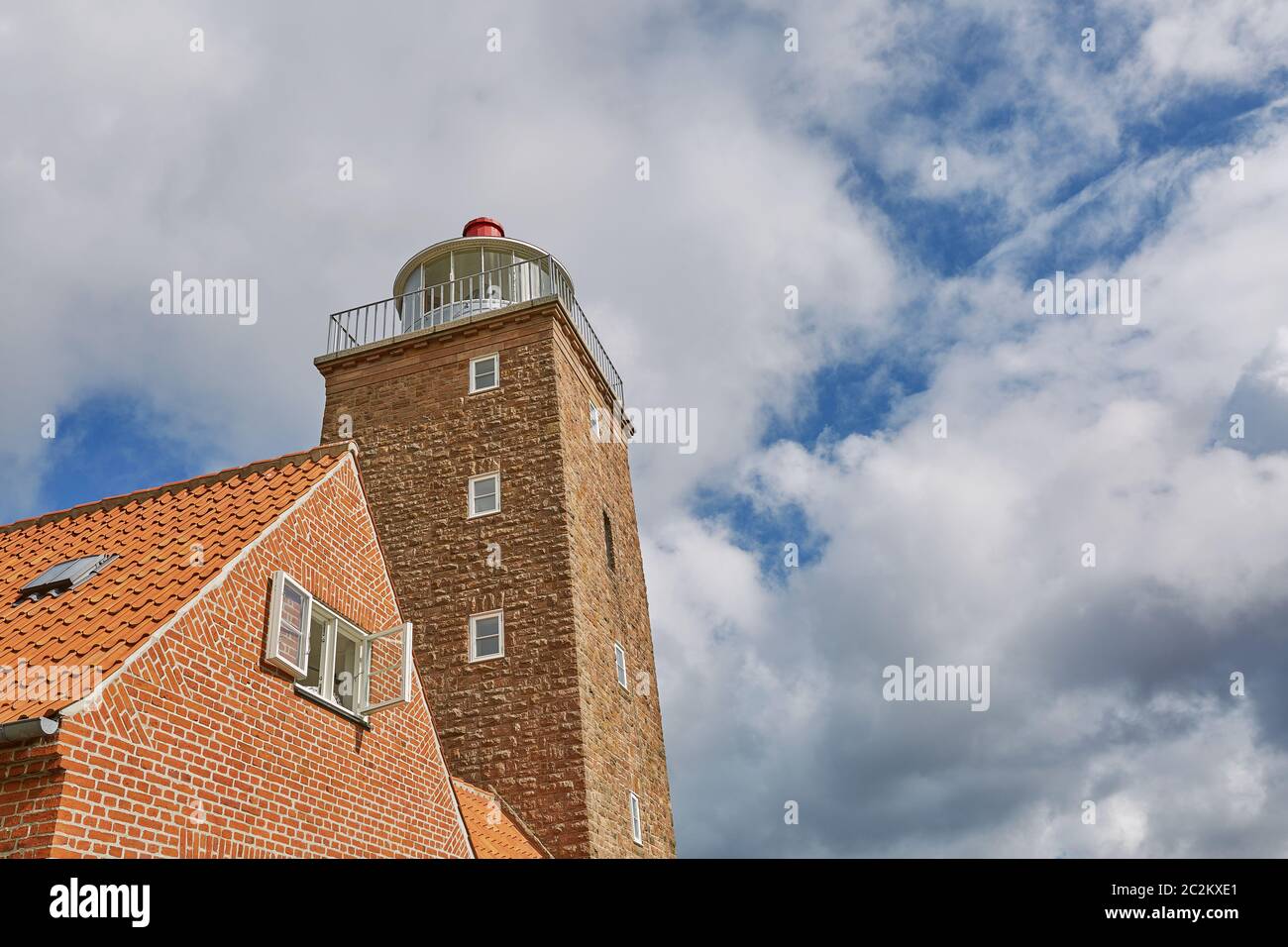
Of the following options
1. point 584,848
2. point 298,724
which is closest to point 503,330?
point 584,848

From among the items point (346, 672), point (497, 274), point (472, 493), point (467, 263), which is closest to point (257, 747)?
point (346, 672)

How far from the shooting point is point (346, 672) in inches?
485

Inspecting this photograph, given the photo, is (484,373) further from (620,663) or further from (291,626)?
(291,626)

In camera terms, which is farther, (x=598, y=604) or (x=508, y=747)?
(x=598, y=604)

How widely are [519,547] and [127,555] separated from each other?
9.87 m

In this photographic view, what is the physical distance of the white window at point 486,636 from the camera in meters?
20.0

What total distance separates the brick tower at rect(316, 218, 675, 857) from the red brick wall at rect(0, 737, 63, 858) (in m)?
11.4

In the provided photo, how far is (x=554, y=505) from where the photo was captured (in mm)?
20812

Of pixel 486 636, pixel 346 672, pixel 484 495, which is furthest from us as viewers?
pixel 484 495

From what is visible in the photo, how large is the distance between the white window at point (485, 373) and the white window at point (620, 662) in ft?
21.4

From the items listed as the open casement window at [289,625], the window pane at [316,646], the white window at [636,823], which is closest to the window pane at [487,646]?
the white window at [636,823]

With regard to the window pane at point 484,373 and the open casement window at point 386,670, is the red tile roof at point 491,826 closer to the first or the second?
the open casement window at point 386,670
